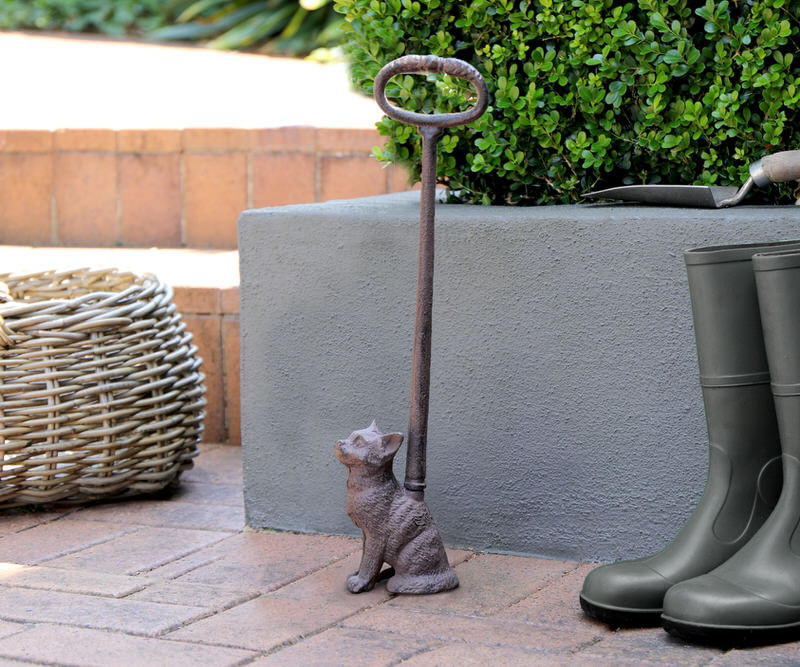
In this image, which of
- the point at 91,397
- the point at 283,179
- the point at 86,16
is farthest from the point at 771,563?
the point at 86,16

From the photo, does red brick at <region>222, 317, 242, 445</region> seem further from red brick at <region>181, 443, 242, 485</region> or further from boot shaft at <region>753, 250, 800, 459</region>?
boot shaft at <region>753, 250, 800, 459</region>

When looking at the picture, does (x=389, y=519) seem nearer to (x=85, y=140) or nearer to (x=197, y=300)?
(x=197, y=300)

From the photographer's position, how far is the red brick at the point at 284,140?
390cm

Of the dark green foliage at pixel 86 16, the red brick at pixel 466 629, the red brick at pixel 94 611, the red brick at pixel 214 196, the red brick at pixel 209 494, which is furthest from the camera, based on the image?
the dark green foliage at pixel 86 16

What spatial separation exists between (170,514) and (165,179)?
1.81 meters

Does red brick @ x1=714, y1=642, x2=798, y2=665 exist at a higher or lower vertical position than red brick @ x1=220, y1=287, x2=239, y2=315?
lower

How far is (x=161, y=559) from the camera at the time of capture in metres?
2.29

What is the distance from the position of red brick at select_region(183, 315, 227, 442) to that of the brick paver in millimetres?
706

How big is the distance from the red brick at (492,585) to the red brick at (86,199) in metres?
2.48

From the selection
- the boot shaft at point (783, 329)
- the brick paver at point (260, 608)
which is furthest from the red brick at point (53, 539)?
the boot shaft at point (783, 329)

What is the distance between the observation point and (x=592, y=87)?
2273mm

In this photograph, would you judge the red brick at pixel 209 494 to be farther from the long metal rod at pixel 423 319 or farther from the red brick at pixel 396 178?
the red brick at pixel 396 178

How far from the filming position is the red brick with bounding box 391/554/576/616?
6.46 feet

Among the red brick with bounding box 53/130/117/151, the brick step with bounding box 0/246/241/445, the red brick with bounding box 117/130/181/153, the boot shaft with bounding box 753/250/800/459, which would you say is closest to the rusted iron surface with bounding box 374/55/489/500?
the boot shaft with bounding box 753/250/800/459
